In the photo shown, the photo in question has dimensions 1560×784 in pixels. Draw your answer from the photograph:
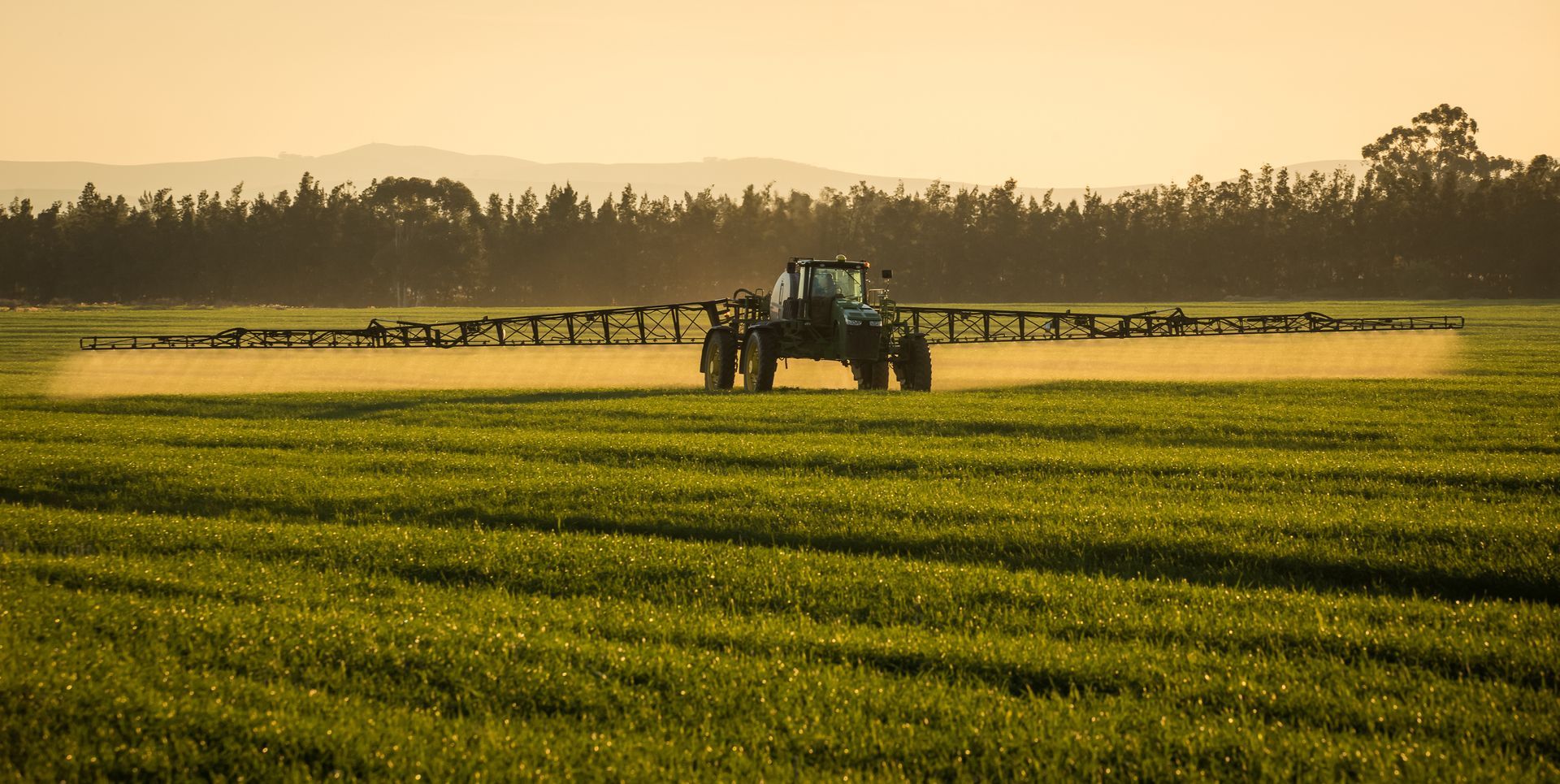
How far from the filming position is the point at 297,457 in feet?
58.5

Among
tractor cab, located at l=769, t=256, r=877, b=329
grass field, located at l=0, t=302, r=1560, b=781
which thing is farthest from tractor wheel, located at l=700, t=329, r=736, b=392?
grass field, located at l=0, t=302, r=1560, b=781

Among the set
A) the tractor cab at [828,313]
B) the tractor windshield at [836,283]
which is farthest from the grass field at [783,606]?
the tractor windshield at [836,283]

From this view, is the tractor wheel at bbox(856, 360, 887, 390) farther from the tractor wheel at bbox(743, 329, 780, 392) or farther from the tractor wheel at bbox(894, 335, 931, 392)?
the tractor wheel at bbox(743, 329, 780, 392)

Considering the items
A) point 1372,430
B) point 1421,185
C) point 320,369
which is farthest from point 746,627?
point 1421,185

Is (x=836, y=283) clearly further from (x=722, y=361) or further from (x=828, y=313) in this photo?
(x=722, y=361)

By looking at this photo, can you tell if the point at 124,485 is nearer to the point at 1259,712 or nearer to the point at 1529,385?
the point at 1259,712

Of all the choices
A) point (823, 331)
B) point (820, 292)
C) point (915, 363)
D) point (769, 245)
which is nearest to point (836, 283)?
point (820, 292)

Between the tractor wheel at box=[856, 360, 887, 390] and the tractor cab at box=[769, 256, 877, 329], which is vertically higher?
the tractor cab at box=[769, 256, 877, 329]

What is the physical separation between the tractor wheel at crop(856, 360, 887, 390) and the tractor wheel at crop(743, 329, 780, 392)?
118 inches

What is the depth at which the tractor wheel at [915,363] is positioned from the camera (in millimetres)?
29328

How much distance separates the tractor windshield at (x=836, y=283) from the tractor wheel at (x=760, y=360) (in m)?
1.42

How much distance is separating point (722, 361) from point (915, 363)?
15.1 feet

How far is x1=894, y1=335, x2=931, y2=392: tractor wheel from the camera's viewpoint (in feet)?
96.2

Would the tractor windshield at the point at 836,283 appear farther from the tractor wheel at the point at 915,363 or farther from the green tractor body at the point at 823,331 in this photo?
the tractor wheel at the point at 915,363
